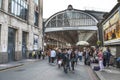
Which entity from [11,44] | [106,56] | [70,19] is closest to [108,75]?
[106,56]

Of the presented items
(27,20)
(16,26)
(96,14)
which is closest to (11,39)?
(16,26)

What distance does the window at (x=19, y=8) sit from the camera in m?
32.7

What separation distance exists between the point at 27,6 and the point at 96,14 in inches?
1185

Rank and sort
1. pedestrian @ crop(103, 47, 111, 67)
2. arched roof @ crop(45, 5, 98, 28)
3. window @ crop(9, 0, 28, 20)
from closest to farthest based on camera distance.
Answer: pedestrian @ crop(103, 47, 111, 67)
window @ crop(9, 0, 28, 20)
arched roof @ crop(45, 5, 98, 28)

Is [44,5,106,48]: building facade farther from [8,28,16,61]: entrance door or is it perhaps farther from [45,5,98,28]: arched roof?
[8,28,16,61]: entrance door

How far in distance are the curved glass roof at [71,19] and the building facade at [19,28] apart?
14.7 meters

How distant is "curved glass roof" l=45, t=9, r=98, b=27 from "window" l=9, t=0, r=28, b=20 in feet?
77.4

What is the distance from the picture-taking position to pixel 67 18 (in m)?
63.6

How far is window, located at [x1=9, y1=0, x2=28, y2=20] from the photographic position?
107 feet

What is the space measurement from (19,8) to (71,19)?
28.8 meters

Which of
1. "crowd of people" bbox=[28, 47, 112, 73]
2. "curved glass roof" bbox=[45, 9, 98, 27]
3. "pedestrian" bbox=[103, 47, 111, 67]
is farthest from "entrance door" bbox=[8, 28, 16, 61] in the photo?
"curved glass roof" bbox=[45, 9, 98, 27]

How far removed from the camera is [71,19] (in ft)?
208

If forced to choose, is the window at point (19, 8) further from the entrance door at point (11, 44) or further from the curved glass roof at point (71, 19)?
the curved glass roof at point (71, 19)

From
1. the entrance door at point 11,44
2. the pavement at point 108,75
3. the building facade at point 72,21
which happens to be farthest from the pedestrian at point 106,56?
the building facade at point 72,21
